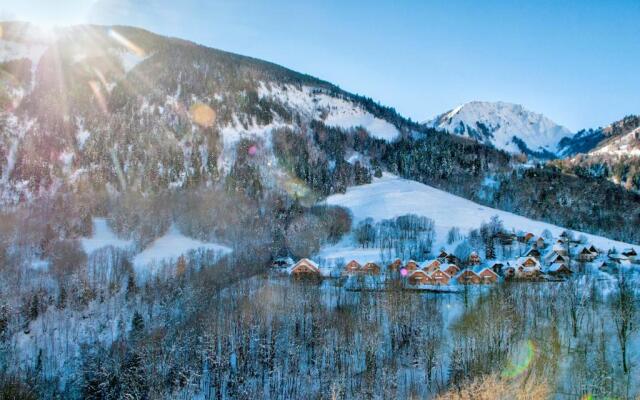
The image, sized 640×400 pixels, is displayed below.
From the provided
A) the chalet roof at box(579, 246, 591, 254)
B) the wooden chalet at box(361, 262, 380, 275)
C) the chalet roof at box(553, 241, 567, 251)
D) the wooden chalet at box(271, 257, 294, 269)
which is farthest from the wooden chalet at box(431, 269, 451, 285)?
the chalet roof at box(579, 246, 591, 254)

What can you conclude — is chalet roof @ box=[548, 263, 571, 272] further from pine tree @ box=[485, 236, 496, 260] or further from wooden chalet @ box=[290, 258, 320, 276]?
wooden chalet @ box=[290, 258, 320, 276]

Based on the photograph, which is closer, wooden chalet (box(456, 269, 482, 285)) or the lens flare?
the lens flare

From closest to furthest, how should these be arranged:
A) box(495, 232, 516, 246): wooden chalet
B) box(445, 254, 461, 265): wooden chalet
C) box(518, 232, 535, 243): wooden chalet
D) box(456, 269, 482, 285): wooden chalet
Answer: box(456, 269, 482, 285): wooden chalet, box(445, 254, 461, 265): wooden chalet, box(495, 232, 516, 246): wooden chalet, box(518, 232, 535, 243): wooden chalet

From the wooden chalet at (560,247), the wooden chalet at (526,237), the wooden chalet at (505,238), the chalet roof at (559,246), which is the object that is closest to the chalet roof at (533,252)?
the wooden chalet at (560,247)

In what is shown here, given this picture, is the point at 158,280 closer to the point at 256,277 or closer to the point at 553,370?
the point at 256,277

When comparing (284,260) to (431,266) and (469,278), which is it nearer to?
(431,266)

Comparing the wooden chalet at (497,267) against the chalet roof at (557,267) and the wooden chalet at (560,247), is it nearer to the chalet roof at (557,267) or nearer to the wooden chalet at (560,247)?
the chalet roof at (557,267)
